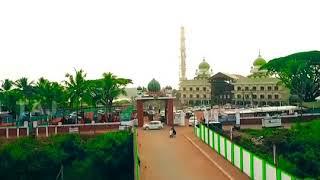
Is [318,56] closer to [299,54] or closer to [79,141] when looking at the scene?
[299,54]

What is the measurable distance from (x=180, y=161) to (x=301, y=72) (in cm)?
4203

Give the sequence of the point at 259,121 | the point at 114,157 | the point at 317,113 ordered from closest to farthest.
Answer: the point at 114,157 < the point at 259,121 < the point at 317,113

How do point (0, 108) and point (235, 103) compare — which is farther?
point (235, 103)

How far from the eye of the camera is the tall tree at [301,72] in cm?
6323

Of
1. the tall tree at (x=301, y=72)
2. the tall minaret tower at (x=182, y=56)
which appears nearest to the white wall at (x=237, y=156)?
the tall tree at (x=301, y=72)

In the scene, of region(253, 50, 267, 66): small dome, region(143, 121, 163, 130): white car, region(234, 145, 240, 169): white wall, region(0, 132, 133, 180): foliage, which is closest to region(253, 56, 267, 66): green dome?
region(253, 50, 267, 66): small dome

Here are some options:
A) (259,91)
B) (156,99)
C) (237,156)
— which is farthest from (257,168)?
(259,91)

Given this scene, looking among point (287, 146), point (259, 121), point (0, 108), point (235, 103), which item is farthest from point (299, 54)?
point (0, 108)

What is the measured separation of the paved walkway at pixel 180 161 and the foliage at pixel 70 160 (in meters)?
1.76

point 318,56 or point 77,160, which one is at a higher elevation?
point 318,56

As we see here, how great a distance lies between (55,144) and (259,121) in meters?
18.8

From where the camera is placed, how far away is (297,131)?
3816 centimetres

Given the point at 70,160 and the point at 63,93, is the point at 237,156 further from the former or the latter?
the point at 63,93

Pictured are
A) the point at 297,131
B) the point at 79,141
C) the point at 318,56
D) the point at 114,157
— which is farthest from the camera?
the point at 318,56
